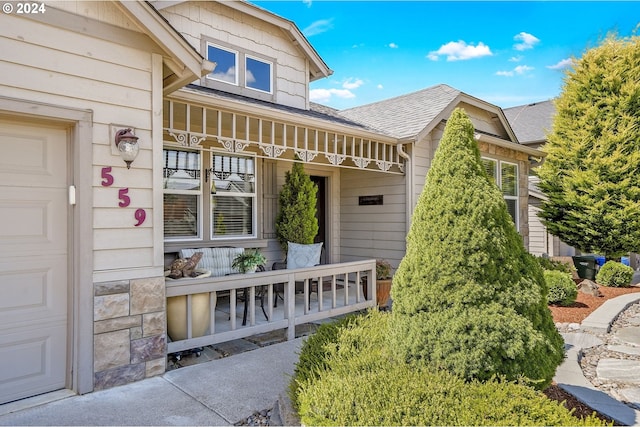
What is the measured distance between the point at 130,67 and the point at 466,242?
10.3 ft

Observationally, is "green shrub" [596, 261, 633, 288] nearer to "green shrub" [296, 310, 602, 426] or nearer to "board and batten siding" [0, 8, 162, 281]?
"green shrub" [296, 310, 602, 426]

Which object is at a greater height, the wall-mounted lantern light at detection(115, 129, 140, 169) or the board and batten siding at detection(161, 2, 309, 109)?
the board and batten siding at detection(161, 2, 309, 109)

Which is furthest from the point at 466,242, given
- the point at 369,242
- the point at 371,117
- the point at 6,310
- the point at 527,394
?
the point at 371,117

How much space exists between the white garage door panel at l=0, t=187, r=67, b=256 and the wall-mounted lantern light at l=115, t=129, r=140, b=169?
55cm

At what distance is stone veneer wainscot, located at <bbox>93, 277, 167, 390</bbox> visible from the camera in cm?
316

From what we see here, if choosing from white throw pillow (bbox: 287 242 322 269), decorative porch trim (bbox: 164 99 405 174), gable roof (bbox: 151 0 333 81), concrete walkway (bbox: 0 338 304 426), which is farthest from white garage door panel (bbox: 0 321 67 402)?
gable roof (bbox: 151 0 333 81)

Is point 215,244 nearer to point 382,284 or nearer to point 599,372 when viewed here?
point 382,284

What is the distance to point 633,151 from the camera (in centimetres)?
876

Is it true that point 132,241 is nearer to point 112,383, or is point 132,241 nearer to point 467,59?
point 112,383

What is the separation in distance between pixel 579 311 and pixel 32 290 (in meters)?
7.33

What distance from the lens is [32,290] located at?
300 cm

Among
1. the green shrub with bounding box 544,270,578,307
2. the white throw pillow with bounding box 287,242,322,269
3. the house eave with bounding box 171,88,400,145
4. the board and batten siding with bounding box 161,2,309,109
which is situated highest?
the board and batten siding with bounding box 161,2,309,109

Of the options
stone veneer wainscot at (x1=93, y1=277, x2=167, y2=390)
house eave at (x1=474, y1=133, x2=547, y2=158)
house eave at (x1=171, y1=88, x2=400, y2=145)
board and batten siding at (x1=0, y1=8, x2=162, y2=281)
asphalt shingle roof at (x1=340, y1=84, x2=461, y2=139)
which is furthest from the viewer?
house eave at (x1=474, y1=133, x2=547, y2=158)

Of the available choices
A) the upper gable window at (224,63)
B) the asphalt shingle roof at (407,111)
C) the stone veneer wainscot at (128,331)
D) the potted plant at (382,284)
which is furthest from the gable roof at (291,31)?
the stone veneer wainscot at (128,331)
